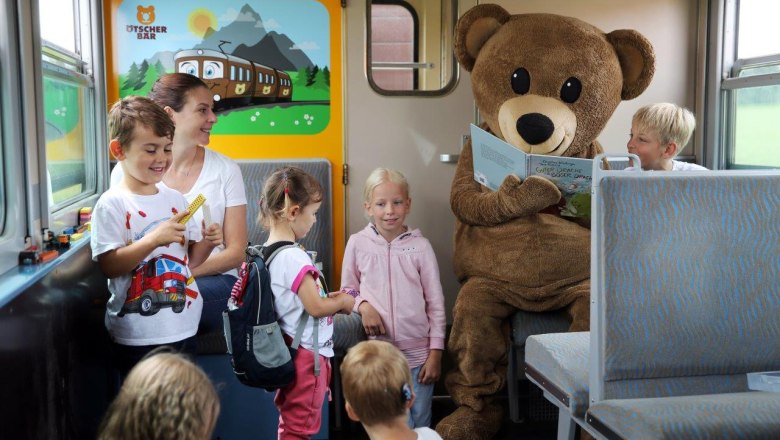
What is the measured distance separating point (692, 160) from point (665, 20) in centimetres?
86

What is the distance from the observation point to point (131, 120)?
273 cm

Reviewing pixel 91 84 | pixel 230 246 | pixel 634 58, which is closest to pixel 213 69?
pixel 91 84

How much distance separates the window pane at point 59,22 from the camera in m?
3.24

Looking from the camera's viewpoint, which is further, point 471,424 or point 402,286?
point 402,286

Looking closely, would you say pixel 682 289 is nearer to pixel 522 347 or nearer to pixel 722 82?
pixel 522 347

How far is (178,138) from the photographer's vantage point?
142 inches

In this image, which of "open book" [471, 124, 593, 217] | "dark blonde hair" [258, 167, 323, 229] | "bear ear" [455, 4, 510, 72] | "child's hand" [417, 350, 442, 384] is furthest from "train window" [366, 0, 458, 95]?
"dark blonde hair" [258, 167, 323, 229]

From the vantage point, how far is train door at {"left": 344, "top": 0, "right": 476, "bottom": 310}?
454cm

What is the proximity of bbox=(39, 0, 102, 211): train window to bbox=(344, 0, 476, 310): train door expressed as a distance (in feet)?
4.52

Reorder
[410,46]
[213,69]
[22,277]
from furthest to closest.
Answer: [410,46] < [213,69] < [22,277]

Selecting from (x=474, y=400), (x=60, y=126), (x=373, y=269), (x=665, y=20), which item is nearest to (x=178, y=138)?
(x=60, y=126)

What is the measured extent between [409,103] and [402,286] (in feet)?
4.03

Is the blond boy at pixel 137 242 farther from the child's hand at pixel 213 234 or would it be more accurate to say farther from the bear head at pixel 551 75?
the bear head at pixel 551 75

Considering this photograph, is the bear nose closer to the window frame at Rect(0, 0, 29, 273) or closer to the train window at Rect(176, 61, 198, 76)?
the train window at Rect(176, 61, 198, 76)
